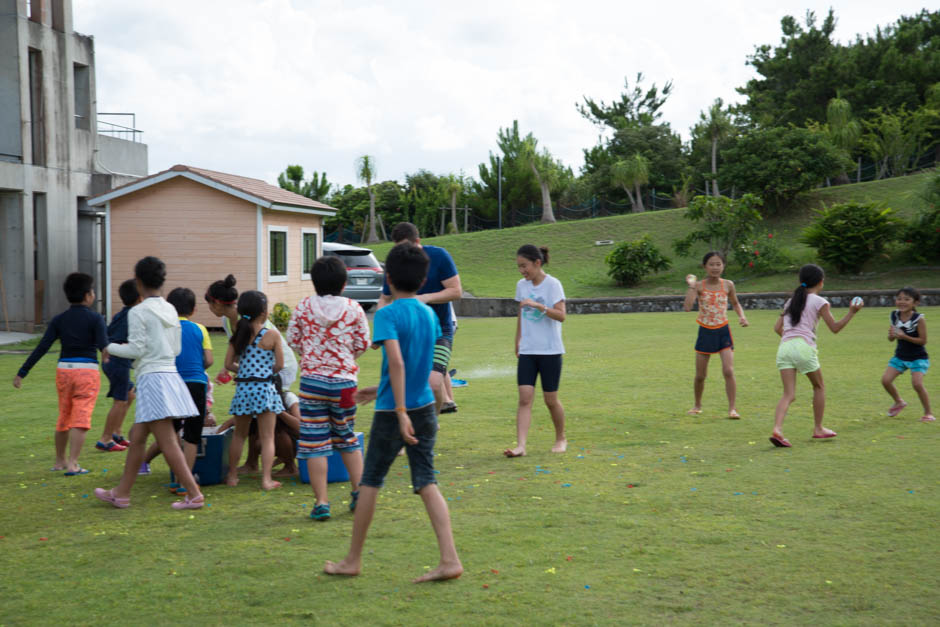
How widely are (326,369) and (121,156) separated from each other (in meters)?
21.6

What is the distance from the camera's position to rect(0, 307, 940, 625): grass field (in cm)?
373

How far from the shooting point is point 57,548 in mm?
4652

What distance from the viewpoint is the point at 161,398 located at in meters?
5.27

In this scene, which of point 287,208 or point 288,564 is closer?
point 288,564

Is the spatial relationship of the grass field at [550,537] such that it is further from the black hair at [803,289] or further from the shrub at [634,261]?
the shrub at [634,261]

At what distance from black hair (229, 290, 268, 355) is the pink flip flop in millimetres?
1208

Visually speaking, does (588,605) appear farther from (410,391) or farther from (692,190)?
(692,190)

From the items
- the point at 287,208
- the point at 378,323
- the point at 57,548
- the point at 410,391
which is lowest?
the point at 57,548

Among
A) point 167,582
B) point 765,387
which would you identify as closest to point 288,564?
point 167,582

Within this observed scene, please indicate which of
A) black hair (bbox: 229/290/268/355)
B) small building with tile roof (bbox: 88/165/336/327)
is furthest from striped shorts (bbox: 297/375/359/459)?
small building with tile roof (bbox: 88/165/336/327)

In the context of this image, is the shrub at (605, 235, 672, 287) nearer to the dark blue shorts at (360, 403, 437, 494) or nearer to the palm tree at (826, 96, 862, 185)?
the palm tree at (826, 96, 862, 185)

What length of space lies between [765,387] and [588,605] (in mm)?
7408

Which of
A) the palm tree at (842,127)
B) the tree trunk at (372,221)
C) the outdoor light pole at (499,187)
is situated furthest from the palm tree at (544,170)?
the palm tree at (842,127)

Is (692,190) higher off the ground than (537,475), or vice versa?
(692,190)
